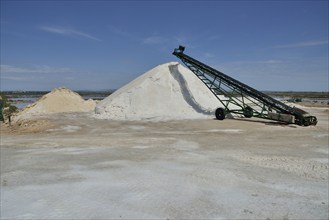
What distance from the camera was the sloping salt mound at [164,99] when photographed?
26.3 metres

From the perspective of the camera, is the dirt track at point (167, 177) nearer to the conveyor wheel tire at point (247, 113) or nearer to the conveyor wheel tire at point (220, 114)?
the conveyor wheel tire at point (220, 114)

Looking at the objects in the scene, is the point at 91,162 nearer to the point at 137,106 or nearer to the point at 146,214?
the point at 146,214

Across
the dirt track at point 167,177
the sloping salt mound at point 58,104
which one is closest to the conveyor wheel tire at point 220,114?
the dirt track at point 167,177

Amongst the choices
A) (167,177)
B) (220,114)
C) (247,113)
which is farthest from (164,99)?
(167,177)

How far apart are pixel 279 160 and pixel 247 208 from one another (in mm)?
4999

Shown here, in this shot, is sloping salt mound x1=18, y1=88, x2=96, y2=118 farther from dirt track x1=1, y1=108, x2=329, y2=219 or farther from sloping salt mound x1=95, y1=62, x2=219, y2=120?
dirt track x1=1, y1=108, x2=329, y2=219

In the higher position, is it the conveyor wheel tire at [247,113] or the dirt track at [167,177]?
the conveyor wheel tire at [247,113]

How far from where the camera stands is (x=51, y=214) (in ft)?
22.2

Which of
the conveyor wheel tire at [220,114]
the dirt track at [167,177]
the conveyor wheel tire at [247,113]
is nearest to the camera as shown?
the dirt track at [167,177]

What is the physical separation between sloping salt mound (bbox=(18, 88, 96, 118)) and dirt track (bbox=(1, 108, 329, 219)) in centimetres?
1896

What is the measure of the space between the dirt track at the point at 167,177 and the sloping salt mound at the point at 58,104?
19.0 meters

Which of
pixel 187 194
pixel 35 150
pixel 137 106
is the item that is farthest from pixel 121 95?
pixel 187 194

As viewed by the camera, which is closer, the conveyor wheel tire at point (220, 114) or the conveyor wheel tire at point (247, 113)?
the conveyor wheel tire at point (220, 114)

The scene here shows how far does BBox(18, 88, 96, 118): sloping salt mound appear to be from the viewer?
34.6 meters
